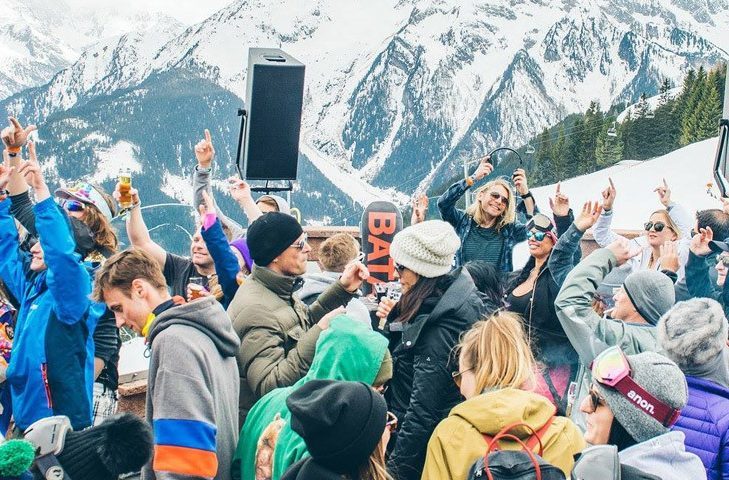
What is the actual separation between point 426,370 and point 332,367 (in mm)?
665

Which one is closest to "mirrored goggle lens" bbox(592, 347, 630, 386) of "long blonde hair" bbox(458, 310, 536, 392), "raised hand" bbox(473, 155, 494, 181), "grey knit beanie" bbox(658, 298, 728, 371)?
"long blonde hair" bbox(458, 310, 536, 392)

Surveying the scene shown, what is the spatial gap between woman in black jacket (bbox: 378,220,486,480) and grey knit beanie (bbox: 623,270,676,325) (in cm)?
68

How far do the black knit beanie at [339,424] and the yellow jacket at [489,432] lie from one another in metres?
0.26

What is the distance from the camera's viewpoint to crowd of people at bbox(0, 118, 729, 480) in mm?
2260

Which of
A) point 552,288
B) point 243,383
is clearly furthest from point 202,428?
point 552,288

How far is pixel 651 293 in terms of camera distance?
3393 millimetres

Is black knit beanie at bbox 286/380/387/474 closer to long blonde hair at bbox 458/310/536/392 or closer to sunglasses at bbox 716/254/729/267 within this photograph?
long blonde hair at bbox 458/310/536/392

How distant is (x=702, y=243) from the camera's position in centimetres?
461

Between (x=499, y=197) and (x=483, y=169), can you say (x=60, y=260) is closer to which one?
(x=499, y=197)

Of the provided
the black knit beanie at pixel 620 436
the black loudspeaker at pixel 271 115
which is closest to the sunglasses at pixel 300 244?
the black knit beanie at pixel 620 436

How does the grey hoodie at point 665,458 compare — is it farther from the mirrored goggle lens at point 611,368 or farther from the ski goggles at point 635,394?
the mirrored goggle lens at point 611,368

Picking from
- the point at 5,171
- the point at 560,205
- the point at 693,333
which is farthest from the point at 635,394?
the point at 5,171

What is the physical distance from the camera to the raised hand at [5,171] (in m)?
3.79

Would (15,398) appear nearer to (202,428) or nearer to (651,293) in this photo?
(202,428)
